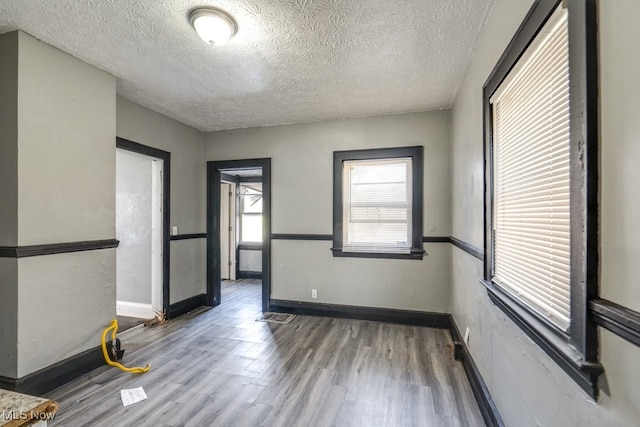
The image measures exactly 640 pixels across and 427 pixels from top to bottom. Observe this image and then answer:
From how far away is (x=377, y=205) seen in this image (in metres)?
3.63

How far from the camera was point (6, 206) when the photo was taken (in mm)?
1981

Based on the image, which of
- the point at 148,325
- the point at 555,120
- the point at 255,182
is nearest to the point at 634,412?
the point at 555,120

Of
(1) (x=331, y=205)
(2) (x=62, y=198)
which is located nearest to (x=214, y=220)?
(1) (x=331, y=205)

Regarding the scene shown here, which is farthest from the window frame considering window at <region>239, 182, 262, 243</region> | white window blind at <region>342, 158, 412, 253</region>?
white window blind at <region>342, 158, 412, 253</region>

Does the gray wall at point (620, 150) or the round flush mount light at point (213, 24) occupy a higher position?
the round flush mount light at point (213, 24)

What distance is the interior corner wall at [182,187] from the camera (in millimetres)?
3389

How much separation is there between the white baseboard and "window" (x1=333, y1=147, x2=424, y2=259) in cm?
250

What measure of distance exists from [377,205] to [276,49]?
6.94ft

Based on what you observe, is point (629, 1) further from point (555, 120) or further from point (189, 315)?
point (189, 315)

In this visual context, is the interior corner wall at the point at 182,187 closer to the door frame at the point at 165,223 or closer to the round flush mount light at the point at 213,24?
the door frame at the point at 165,223

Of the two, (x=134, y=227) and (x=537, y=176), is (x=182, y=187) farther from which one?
(x=537, y=176)

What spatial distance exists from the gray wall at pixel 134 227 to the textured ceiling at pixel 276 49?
1.03m

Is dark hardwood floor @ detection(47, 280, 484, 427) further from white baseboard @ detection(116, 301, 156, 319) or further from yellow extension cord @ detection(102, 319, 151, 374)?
white baseboard @ detection(116, 301, 156, 319)

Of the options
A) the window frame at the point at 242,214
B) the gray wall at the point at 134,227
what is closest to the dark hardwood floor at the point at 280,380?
the gray wall at the point at 134,227
